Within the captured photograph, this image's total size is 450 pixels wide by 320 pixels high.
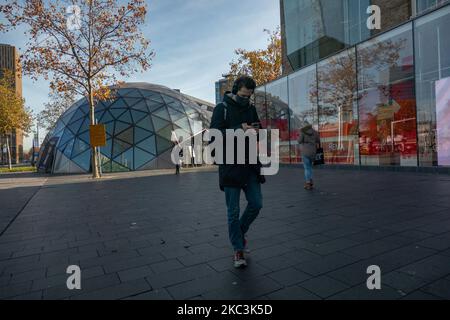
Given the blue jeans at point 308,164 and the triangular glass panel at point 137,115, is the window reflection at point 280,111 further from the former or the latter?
the blue jeans at point 308,164

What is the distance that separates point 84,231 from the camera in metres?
4.96

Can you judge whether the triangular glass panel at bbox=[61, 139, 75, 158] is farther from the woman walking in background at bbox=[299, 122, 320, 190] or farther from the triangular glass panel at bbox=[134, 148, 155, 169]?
the woman walking in background at bbox=[299, 122, 320, 190]

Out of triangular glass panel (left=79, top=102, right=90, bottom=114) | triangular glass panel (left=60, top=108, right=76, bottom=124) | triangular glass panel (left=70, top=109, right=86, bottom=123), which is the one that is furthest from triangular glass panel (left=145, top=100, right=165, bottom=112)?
triangular glass panel (left=60, top=108, right=76, bottom=124)

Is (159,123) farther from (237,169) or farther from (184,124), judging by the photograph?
(237,169)

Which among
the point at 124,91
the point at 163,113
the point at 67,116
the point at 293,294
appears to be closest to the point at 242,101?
the point at 293,294

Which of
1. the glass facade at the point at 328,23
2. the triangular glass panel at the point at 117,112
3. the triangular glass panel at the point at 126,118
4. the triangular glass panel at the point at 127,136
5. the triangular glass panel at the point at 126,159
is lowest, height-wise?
the triangular glass panel at the point at 126,159

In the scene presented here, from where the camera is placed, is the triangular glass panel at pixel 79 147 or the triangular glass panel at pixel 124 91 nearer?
the triangular glass panel at pixel 79 147

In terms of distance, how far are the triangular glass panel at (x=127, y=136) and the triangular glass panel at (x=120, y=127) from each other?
0.97 ft

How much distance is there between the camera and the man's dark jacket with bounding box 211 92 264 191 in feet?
10.2

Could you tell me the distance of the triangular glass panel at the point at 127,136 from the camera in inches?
977

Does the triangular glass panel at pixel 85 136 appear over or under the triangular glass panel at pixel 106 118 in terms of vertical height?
under

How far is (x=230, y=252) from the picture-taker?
11.9 feet

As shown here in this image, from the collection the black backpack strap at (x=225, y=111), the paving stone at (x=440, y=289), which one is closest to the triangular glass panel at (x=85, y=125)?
the black backpack strap at (x=225, y=111)
